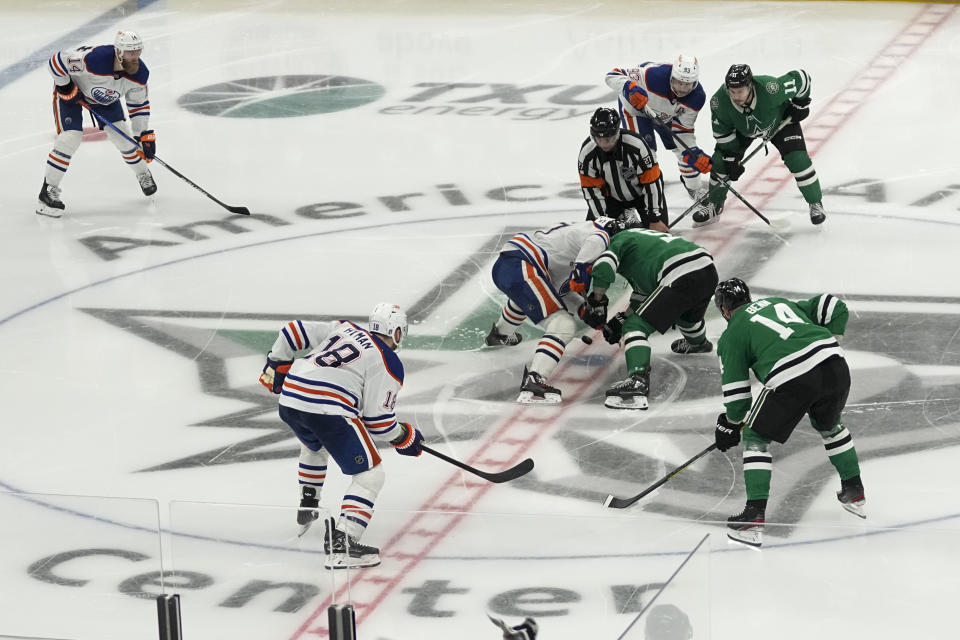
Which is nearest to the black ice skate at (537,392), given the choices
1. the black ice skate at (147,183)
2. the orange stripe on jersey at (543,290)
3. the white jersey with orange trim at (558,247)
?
the orange stripe on jersey at (543,290)

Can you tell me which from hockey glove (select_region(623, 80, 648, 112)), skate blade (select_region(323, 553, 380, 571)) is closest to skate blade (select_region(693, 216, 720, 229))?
hockey glove (select_region(623, 80, 648, 112))

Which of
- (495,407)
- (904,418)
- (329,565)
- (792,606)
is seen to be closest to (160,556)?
(329,565)

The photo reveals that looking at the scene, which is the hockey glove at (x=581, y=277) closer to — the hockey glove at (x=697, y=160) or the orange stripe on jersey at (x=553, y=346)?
the orange stripe on jersey at (x=553, y=346)

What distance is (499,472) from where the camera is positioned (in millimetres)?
5102

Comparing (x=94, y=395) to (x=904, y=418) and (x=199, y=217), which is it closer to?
(x=199, y=217)

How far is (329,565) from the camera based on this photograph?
3316 millimetres

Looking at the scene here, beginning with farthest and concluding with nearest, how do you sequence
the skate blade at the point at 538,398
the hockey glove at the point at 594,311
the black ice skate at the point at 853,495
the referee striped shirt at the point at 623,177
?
the referee striped shirt at the point at 623,177, the hockey glove at the point at 594,311, the skate blade at the point at 538,398, the black ice skate at the point at 853,495

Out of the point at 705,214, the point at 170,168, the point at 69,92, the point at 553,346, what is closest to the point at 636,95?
the point at 705,214

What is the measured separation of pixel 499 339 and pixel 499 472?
1.11 metres

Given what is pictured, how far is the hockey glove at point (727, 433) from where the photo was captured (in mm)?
4715

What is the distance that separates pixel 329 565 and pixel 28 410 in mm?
2755

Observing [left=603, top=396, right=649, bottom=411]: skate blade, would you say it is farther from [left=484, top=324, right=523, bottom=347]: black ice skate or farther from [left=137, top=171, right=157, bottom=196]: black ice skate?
[left=137, top=171, right=157, bottom=196]: black ice skate

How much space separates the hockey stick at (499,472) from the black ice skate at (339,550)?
1499mm

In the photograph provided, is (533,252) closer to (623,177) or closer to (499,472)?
(623,177)
